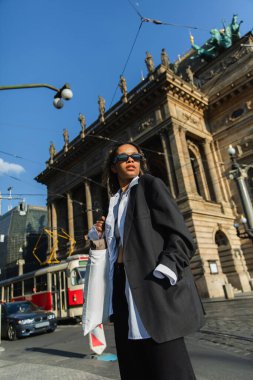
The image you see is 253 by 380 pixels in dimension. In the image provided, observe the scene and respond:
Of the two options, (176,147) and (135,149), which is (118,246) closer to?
(135,149)

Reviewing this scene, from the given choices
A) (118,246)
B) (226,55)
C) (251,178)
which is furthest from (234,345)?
(226,55)

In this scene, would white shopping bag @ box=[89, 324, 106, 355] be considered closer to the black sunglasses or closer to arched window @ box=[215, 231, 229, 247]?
the black sunglasses

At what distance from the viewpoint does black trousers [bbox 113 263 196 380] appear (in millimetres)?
1630

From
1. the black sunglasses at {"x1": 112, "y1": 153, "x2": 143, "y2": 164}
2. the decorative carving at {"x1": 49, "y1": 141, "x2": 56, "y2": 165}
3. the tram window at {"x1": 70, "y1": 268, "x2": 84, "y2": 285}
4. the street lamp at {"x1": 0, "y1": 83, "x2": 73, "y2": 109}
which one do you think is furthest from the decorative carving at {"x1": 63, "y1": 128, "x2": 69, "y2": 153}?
the black sunglasses at {"x1": 112, "y1": 153, "x2": 143, "y2": 164}

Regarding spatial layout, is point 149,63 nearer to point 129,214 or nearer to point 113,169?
point 113,169

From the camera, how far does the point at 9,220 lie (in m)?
58.8

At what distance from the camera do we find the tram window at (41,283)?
58.6ft

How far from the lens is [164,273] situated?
1.70 metres

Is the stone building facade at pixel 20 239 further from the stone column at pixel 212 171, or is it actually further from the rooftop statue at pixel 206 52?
the rooftop statue at pixel 206 52

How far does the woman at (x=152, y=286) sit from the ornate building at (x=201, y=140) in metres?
19.3

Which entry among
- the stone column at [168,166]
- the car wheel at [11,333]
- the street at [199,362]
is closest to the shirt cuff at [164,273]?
the street at [199,362]

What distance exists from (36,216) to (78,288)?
157ft

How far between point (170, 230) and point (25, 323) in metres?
12.5

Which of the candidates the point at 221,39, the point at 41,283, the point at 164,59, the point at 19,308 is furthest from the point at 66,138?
the point at 19,308
